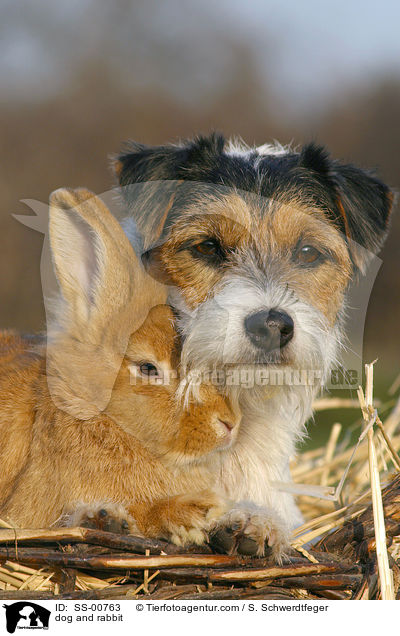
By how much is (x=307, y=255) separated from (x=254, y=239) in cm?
27

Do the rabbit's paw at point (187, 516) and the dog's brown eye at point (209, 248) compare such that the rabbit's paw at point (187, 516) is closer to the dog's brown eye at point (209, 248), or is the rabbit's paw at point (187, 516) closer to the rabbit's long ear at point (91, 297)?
the rabbit's long ear at point (91, 297)

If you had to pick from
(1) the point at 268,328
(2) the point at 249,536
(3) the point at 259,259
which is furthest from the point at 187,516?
(3) the point at 259,259

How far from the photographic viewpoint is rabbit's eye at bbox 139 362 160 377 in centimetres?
247

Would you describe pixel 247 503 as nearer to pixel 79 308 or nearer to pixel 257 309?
pixel 257 309

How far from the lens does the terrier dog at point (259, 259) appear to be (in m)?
2.61

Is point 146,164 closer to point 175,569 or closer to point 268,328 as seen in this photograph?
point 268,328

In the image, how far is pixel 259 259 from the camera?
2.86 meters

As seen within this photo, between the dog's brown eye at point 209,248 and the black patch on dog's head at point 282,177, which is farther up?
the black patch on dog's head at point 282,177

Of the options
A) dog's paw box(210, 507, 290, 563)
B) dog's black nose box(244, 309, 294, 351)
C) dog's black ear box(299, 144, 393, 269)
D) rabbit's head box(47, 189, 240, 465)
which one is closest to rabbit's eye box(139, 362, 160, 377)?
rabbit's head box(47, 189, 240, 465)

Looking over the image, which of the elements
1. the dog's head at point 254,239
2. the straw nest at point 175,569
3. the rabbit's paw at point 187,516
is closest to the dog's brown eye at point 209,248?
the dog's head at point 254,239
